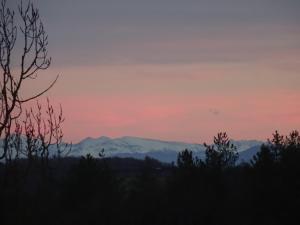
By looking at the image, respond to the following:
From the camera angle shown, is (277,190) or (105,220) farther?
(277,190)

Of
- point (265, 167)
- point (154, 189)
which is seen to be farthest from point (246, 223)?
point (154, 189)

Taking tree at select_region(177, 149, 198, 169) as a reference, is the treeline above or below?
below

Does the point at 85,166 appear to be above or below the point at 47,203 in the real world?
above

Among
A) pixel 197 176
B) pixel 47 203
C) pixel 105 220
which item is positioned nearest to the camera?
pixel 47 203

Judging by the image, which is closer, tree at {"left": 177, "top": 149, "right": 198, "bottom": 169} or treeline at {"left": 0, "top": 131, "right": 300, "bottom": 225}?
treeline at {"left": 0, "top": 131, "right": 300, "bottom": 225}

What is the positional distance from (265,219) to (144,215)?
4.04 meters

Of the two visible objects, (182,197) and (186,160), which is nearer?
(182,197)

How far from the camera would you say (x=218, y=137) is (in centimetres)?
4634

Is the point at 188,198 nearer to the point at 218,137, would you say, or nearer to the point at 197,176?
the point at 197,176

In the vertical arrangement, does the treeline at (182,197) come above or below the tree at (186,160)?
below

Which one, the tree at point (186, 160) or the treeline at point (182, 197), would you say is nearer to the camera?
the treeline at point (182, 197)

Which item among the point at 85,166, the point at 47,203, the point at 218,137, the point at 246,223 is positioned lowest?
A: the point at 246,223

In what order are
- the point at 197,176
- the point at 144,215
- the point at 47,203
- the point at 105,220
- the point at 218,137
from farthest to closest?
the point at 218,137 < the point at 197,176 < the point at 144,215 < the point at 105,220 < the point at 47,203

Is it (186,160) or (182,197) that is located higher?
(186,160)
